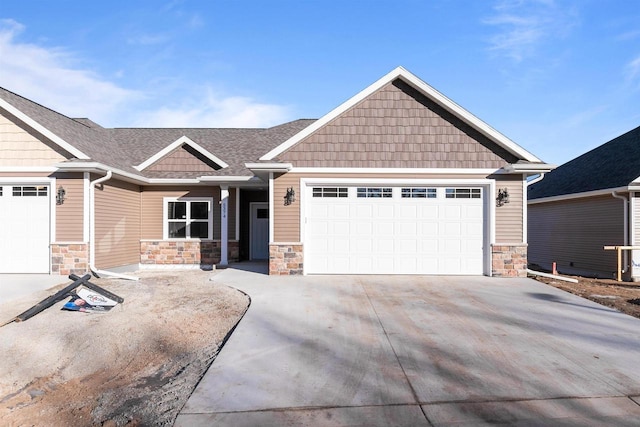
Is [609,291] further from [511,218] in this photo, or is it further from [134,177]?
[134,177]

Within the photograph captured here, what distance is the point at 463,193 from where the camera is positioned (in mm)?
10242

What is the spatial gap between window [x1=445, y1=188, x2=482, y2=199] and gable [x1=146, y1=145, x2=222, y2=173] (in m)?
7.56

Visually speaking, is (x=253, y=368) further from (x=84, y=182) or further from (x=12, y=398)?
(x=84, y=182)

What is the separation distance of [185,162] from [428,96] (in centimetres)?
820

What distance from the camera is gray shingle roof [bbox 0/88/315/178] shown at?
1075 centimetres

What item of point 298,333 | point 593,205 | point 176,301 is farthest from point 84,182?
point 593,205

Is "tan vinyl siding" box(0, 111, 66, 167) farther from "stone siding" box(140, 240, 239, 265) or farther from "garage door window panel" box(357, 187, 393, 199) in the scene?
"garage door window panel" box(357, 187, 393, 199)

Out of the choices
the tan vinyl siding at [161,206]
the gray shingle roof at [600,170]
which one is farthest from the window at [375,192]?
the gray shingle roof at [600,170]

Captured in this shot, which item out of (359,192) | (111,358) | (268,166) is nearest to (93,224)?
(268,166)

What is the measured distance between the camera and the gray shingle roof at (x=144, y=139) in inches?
423

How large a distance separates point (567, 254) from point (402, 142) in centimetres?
897

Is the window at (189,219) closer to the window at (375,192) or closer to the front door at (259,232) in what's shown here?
the front door at (259,232)

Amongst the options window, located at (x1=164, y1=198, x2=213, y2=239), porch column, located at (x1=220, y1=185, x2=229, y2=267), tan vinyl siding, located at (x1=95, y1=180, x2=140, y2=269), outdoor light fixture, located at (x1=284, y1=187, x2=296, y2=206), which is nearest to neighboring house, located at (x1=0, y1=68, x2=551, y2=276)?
outdoor light fixture, located at (x1=284, y1=187, x2=296, y2=206)

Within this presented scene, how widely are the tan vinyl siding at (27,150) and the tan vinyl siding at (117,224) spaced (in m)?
1.47
